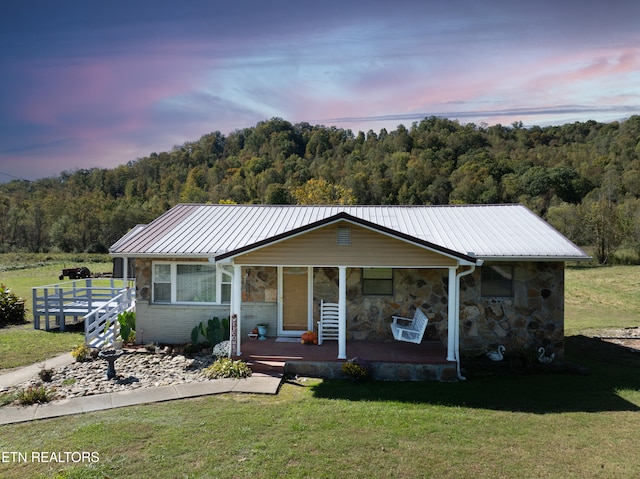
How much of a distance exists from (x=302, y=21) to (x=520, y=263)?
29.8ft

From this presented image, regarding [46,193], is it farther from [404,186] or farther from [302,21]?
[302,21]

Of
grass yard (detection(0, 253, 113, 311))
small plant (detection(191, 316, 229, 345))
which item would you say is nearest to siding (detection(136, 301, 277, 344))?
small plant (detection(191, 316, 229, 345))

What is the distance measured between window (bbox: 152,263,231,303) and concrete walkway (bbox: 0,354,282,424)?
337cm

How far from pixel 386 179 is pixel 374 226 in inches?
1573

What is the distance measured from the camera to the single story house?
1088 centimetres

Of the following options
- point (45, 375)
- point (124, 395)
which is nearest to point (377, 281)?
point (124, 395)

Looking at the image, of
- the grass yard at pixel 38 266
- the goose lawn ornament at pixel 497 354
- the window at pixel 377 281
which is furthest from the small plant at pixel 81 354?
the grass yard at pixel 38 266

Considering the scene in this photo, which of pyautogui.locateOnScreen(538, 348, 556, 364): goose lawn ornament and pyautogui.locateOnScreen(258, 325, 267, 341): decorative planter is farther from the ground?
pyautogui.locateOnScreen(258, 325, 267, 341): decorative planter

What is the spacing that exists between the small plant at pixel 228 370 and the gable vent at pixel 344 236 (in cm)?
347

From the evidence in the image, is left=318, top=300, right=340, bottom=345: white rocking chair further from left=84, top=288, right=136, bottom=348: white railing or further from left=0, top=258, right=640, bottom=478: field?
left=84, top=288, right=136, bottom=348: white railing

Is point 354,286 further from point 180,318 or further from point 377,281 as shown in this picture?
point 180,318

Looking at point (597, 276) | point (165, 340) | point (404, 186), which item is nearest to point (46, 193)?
point (404, 186)

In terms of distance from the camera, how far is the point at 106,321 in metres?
13.2

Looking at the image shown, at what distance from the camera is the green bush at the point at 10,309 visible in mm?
16516
